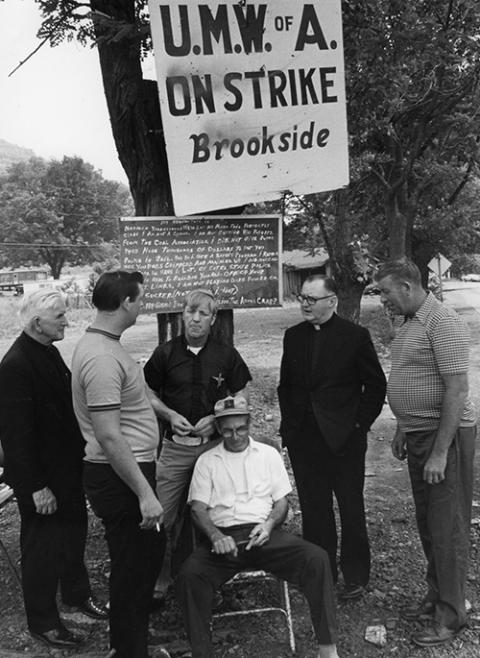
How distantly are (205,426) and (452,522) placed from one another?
4.65 feet

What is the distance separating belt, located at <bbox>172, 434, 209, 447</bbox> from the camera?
3340mm

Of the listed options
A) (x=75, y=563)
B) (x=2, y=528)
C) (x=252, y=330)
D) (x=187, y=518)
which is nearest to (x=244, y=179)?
(x=187, y=518)

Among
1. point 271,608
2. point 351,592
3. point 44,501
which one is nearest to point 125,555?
point 44,501

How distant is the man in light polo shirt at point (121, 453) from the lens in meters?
2.52

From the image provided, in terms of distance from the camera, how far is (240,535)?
305cm

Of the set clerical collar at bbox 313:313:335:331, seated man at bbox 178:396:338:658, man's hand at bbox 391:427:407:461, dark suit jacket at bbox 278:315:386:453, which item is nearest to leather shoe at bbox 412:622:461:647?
seated man at bbox 178:396:338:658

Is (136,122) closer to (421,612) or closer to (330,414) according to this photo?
(330,414)

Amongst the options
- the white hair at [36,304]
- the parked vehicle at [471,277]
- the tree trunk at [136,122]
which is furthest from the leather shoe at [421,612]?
the parked vehicle at [471,277]

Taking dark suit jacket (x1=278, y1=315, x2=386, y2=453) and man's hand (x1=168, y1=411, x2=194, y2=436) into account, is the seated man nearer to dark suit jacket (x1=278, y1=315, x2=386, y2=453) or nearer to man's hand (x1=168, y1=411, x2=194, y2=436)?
man's hand (x1=168, y1=411, x2=194, y2=436)

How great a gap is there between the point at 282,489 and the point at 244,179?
1.93 meters

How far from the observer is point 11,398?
2943 mm

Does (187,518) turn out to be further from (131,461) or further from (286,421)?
(131,461)

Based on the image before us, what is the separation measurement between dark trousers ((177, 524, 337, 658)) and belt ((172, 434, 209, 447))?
52cm

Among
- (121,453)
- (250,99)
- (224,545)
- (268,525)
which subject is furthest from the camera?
(250,99)
